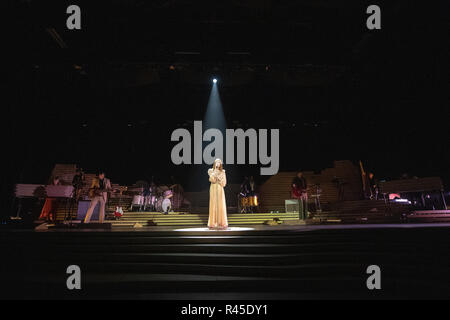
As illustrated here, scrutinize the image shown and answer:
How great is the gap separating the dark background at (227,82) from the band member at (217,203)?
5.26m

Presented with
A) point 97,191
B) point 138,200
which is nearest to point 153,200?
point 138,200

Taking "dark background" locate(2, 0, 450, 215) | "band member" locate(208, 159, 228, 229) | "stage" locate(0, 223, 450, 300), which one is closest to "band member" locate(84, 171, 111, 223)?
"stage" locate(0, 223, 450, 300)

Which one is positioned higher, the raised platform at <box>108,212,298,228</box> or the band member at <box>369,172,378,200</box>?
the band member at <box>369,172,378,200</box>

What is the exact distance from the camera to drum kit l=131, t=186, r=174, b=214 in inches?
437

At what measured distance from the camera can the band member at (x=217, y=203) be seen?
662 cm

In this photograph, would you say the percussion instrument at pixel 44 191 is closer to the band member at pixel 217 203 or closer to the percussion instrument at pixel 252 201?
the band member at pixel 217 203

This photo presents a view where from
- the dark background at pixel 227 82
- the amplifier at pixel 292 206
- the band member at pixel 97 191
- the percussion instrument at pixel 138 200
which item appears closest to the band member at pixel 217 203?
the band member at pixel 97 191

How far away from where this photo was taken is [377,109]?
37.6 ft

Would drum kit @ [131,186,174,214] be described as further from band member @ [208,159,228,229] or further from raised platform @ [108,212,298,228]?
band member @ [208,159,228,229]

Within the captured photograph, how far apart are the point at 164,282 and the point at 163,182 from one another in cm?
1053

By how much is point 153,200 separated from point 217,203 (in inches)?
232

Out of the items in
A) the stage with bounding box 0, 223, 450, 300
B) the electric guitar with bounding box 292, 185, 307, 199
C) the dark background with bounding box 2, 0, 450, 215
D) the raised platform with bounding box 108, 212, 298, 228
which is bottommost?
the stage with bounding box 0, 223, 450, 300

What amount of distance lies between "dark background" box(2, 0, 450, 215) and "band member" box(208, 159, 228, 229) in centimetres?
526
